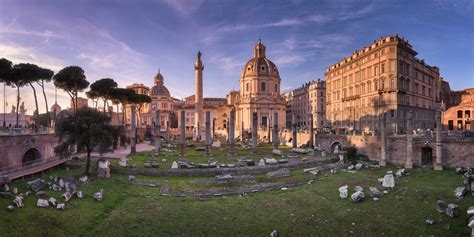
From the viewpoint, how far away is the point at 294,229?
46.4ft

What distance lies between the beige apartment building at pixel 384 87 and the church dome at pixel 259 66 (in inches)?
899

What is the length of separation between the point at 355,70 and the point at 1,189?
56.2m

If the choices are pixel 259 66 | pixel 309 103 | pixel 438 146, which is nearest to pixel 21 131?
pixel 438 146

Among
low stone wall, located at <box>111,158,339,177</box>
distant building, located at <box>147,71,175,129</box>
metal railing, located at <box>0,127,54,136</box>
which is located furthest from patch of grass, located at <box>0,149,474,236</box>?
distant building, located at <box>147,71,175,129</box>

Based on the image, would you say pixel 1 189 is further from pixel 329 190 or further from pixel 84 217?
pixel 329 190

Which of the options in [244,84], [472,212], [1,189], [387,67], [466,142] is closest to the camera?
[472,212]

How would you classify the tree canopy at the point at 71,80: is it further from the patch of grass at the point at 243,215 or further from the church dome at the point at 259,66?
the church dome at the point at 259,66

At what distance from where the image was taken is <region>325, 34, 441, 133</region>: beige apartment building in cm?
4903

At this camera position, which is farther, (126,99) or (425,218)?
(126,99)

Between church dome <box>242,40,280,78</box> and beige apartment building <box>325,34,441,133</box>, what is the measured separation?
2282 cm

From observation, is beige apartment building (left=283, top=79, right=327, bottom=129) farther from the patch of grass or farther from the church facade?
the patch of grass

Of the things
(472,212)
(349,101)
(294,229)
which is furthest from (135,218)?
(349,101)

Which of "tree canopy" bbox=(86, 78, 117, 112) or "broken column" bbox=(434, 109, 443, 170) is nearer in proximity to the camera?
"broken column" bbox=(434, 109, 443, 170)

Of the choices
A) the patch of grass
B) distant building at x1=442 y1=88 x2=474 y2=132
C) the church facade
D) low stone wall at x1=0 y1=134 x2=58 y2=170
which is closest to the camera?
the patch of grass
